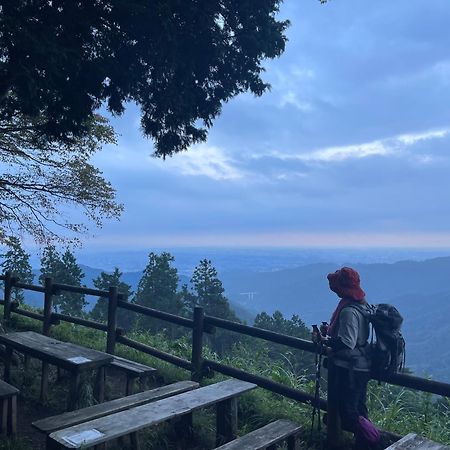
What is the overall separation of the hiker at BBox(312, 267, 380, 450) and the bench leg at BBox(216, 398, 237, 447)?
3.47ft

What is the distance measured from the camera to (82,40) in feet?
19.7

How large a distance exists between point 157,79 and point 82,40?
103 centimetres

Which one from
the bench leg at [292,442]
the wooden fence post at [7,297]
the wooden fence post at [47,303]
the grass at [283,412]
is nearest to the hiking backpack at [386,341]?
the bench leg at [292,442]

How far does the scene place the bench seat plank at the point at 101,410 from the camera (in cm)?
377

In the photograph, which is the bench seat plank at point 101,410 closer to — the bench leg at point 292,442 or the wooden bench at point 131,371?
the wooden bench at point 131,371

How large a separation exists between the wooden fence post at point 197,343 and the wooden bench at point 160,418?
60.8 inches

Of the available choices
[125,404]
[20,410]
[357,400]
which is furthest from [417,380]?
[20,410]

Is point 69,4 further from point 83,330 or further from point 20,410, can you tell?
point 83,330

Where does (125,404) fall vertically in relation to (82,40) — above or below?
below

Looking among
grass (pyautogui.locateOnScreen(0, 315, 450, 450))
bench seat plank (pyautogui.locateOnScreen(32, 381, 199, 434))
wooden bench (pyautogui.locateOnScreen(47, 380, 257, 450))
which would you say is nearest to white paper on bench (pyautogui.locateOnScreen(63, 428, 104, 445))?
wooden bench (pyautogui.locateOnScreen(47, 380, 257, 450))

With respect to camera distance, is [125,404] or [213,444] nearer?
[125,404]

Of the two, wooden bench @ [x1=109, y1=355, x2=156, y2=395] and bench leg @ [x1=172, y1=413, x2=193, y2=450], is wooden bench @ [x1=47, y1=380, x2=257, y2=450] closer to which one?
bench leg @ [x1=172, y1=413, x2=193, y2=450]

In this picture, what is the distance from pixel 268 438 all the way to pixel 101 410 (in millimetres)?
1446

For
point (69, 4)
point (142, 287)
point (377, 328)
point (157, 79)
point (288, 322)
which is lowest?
point (288, 322)
